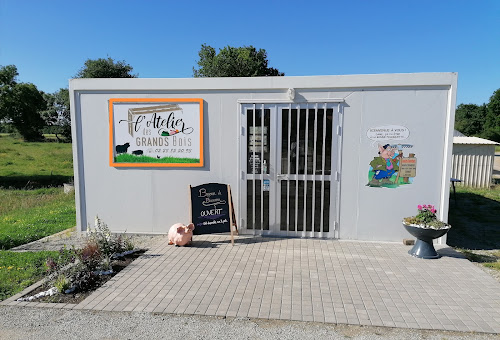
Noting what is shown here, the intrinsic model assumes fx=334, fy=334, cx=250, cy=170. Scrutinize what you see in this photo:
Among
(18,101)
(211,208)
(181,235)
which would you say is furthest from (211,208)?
(18,101)

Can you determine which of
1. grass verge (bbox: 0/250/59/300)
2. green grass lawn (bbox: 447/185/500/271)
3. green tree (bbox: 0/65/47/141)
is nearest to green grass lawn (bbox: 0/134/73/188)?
green tree (bbox: 0/65/47/141)

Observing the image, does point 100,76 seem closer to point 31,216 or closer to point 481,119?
point 31,216

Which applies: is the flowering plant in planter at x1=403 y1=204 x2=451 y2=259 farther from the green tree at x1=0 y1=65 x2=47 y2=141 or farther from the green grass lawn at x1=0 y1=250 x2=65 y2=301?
the green tree at x1=0 y1=65 x2=47 y2=141

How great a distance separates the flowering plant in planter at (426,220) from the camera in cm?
536

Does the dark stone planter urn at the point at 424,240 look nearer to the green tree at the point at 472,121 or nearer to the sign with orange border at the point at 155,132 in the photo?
the sign with orange border at the point at 155,132

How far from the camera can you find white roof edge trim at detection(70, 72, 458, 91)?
5.95 m

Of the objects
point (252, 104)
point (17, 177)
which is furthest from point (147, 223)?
point (17, 177)

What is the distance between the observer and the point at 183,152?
6.73 metres

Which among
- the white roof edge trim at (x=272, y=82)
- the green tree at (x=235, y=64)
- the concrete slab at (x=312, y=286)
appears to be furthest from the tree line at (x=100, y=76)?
the concrete slab at (x=312, y=286)

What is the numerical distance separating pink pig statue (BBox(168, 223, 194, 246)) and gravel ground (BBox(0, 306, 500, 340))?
2.35m

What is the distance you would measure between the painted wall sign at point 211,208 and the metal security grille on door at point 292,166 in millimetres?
409

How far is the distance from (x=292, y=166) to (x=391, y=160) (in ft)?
6.01

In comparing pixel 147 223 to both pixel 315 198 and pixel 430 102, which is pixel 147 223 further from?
pixel 430 102

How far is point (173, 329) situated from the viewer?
137 inches
